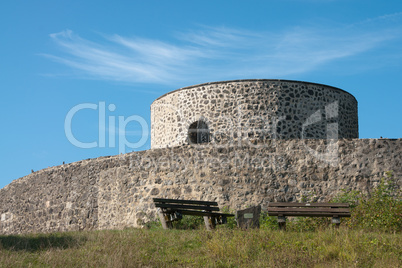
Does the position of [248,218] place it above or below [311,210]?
below

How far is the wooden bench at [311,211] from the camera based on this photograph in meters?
11.2

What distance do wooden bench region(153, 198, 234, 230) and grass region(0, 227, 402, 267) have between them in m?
1.36

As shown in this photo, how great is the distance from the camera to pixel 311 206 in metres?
11.4

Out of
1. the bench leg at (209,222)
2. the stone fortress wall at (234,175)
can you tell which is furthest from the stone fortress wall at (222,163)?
the bench leg at (209,222)

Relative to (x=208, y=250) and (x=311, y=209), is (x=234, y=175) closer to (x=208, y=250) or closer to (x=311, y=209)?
(x=311, y=209)

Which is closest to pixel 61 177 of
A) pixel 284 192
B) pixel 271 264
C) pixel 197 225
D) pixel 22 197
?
pixel 22 197

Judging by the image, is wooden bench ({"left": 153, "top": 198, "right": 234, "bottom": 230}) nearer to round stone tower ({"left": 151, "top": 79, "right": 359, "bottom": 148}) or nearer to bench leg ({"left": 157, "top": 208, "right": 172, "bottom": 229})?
bench leg ({"left": 157, "top": 208, "right": 172, "bottom": 229})

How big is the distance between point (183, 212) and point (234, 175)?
312cm

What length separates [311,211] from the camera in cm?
1121

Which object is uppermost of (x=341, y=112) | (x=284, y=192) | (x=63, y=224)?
(x=341, y=112)

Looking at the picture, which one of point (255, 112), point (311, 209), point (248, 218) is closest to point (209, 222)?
point (248, 218)

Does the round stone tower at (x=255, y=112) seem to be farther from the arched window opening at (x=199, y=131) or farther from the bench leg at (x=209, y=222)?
the bench leg at (x=209, y=222)

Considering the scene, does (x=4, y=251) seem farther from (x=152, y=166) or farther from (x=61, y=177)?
(x=61, y=177)

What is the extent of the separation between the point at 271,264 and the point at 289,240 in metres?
1.60
